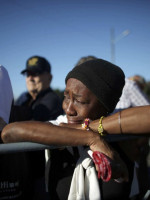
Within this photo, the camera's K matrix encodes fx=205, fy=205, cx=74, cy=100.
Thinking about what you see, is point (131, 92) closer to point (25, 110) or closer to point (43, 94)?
point (43, 94)

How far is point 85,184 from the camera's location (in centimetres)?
133

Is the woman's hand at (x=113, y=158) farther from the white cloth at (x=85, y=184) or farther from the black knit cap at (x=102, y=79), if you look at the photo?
the black knit cap at (x=102, y=79)

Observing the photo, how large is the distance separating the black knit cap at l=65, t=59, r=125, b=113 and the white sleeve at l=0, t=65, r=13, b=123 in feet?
1.65

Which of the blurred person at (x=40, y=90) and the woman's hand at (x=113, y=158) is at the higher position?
the blurred person at (x=40, y=90)

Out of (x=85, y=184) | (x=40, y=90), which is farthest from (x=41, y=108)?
(x=85, y=184)

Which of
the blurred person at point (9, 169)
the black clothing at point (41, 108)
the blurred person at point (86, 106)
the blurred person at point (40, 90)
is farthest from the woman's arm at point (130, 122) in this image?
the blurred person at point (40, 90)

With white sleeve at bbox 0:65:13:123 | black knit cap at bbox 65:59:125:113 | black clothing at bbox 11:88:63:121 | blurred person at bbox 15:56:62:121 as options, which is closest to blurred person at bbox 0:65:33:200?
white sleeve at bbox 0:65:13:123

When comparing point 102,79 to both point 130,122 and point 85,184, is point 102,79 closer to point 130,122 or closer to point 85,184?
point 130,122

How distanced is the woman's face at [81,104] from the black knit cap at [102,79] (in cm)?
4

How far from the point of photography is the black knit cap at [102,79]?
1.57 meters

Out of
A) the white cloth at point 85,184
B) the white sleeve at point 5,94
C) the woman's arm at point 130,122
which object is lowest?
the white cloth at point 85,184

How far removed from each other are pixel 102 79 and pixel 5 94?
2.41 ft

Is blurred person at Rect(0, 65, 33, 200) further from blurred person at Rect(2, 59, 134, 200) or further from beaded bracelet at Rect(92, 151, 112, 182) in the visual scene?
beaded bracelet at Rect(92, 151, 112, 182)

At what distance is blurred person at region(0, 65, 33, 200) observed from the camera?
4.66 feet
